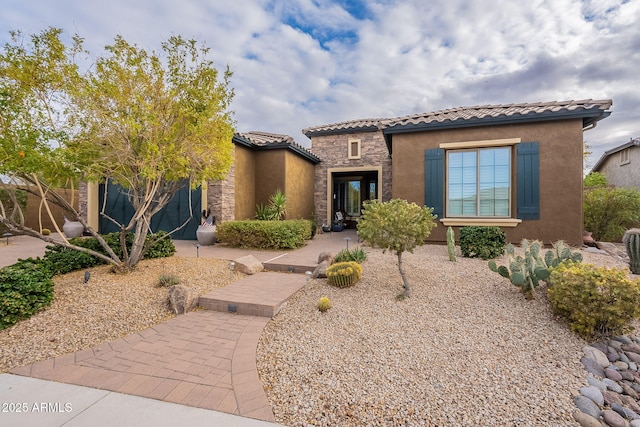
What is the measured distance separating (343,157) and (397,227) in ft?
31.5

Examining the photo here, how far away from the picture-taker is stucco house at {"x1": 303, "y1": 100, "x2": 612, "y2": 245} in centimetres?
736

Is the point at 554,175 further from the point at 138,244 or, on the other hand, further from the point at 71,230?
the point at 71,230

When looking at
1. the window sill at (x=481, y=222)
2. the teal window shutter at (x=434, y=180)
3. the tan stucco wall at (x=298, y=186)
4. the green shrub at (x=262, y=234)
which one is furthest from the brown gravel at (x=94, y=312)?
the window sill at (x=481, y=222)

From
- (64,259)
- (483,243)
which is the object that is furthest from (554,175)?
(64,259)

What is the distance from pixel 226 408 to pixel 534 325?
3719 mm

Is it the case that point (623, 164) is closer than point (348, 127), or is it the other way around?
point (623, 164)

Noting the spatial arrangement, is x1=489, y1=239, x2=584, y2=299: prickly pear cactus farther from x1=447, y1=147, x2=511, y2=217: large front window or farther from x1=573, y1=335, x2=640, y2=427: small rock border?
x1=447, y1=147, x2=511, y2=217: large front window

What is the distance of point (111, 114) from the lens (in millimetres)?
4754

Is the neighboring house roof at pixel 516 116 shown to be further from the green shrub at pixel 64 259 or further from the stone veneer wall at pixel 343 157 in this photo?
the green shrub at pixel 64 259

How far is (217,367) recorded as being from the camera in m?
2.59

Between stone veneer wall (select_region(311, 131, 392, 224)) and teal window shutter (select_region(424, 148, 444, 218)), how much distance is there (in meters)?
4.13

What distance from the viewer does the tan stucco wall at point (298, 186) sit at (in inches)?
437

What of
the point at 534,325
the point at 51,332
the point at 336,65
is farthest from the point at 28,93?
the point at 336,65

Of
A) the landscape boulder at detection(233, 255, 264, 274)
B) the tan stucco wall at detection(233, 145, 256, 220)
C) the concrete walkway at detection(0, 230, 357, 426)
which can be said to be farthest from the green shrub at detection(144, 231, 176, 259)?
the concrete walkway at detection(0, 230, 357, 426)
